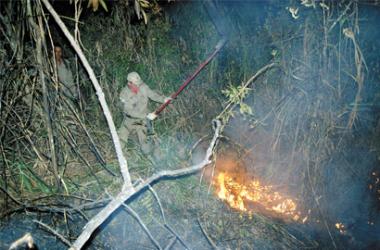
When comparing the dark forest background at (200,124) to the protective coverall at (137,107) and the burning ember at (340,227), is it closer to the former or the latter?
the burning ember at (340,227)

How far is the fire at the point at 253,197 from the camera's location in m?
6.25

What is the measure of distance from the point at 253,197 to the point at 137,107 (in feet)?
9.67

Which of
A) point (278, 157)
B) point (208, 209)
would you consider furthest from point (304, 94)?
point (208, 209)

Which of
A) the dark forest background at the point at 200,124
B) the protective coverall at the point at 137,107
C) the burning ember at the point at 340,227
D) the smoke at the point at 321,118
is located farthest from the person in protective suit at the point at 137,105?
the burning ember at the point at 340,227

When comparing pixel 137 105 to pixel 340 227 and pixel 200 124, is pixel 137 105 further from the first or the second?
pixel 340 227

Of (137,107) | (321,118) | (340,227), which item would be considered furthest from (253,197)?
(137,107)

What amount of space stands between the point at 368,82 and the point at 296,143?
1673 mm

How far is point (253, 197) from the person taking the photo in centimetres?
665

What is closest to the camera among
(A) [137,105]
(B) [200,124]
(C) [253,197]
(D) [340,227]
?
(D) [340,227]

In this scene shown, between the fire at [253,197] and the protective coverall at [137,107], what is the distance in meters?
1.72

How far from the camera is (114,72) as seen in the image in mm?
7730

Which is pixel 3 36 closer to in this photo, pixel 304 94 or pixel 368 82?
Result: pixel 304 94

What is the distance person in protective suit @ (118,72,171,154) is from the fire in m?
1.72

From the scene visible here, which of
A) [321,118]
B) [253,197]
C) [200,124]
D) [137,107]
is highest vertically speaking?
[137,107]
